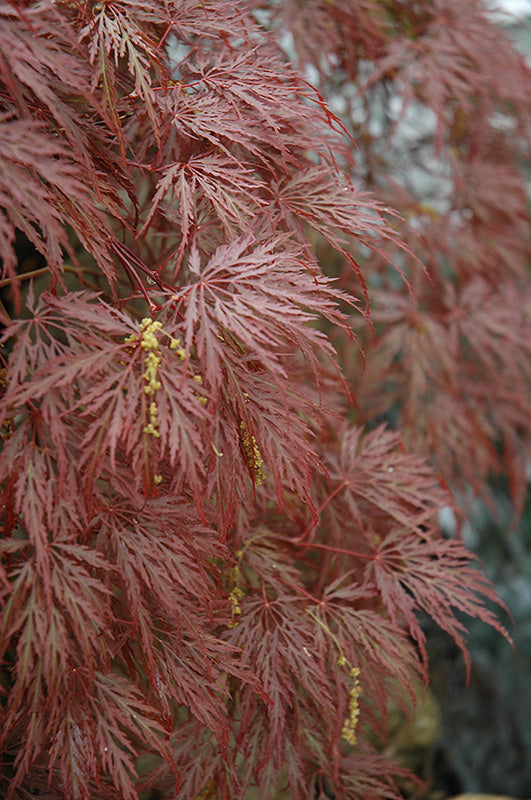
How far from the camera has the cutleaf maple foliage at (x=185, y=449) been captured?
58 cm

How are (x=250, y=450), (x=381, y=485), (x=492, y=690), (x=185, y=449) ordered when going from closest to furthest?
(x=185, y=449)
(x=250, y=450)
(x=381, y=485)
(x=492, y=690)

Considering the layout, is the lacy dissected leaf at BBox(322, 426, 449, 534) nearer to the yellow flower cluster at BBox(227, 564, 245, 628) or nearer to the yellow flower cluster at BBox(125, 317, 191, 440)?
the yellow flower cluster at BBox(227, 564, 245, 628)

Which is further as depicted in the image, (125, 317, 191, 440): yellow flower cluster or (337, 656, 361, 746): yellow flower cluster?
(337, 656, 361, 746): yellow flower cluster

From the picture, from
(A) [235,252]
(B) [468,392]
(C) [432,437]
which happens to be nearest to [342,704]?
(A) [235,252]

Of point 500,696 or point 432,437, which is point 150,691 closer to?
point 432,437

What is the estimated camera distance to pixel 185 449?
1.82 ft

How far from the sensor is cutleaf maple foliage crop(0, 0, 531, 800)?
1.91 feet

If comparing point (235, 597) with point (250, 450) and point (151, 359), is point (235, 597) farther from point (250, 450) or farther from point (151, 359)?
point (151, 359)

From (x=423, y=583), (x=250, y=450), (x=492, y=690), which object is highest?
(x=250, y=450)

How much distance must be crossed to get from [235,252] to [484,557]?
65.4 inches

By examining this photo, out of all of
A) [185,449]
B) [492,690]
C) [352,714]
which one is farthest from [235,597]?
[492,690]

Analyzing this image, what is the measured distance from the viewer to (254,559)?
853 millimetres

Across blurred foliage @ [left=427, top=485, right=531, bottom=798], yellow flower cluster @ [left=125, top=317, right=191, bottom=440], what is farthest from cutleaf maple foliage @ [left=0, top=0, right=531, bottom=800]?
blurred foliage @ [left=427, top=485, right=531, bottom=798]

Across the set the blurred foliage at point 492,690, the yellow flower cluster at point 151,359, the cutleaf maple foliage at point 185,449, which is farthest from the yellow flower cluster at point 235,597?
the blurred foliage at point 492,690
